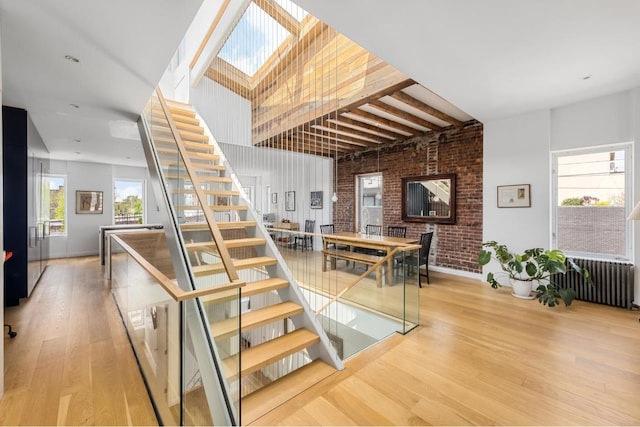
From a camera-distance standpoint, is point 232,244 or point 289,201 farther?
point 289,201

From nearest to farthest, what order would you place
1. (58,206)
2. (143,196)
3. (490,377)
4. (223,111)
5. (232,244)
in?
1. (490,377)
2. (232,244)
3. (223,111)
4. (58,206)
5. (143,196)

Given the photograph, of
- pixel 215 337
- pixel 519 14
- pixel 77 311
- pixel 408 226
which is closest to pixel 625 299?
pixel 408 226

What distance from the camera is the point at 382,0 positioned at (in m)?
2.07

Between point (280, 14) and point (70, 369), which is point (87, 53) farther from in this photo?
point (70, 369)

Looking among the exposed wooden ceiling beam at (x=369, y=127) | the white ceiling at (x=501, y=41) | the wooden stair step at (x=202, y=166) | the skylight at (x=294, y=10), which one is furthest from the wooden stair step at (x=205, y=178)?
the skylight at (x=294, y=10)

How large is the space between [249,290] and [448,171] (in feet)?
15.4

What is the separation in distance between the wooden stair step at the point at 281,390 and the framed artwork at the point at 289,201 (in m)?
6.74

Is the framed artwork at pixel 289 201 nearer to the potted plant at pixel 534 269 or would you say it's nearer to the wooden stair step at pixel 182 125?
the wooden stair step at pixel 182 125

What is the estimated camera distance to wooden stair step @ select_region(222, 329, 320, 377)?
1.80 metres

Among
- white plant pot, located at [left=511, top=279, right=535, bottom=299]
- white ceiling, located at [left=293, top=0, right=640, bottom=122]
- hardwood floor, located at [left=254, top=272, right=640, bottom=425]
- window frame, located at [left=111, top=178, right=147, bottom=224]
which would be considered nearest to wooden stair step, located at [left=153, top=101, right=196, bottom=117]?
window frame, located at [left=111, top=178, right=147, bottom=224]

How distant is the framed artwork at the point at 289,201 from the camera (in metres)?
8.89

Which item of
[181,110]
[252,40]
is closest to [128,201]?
[181,110]

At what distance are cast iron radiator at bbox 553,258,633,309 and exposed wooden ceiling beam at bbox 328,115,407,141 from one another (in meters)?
3.81

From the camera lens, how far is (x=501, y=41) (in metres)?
2.55
